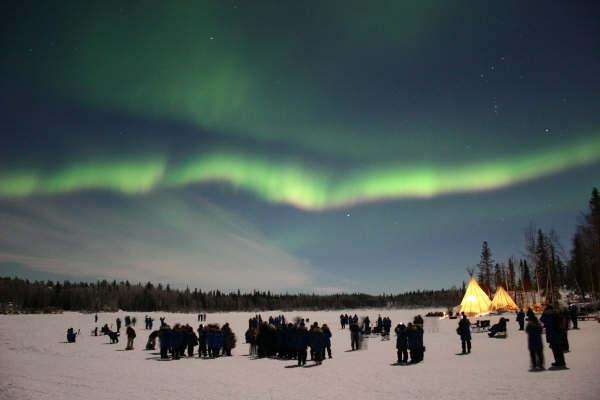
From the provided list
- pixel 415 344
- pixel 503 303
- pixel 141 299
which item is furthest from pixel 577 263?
pixel 141 299

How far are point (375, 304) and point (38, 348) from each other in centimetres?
18125

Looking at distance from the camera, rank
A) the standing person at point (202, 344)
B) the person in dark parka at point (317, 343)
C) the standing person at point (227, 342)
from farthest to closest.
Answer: the standing person at point (227, 342)
the standing person at point (202, 344)
the person in dark parka at point (317, 343)

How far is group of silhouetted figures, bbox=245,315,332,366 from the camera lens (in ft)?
61.8

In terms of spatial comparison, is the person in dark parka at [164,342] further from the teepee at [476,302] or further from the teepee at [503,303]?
the teepee at [503,303]

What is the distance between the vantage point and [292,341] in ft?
65.8

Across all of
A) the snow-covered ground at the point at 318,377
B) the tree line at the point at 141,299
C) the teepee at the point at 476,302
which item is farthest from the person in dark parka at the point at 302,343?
the tree line at the point at 141,299

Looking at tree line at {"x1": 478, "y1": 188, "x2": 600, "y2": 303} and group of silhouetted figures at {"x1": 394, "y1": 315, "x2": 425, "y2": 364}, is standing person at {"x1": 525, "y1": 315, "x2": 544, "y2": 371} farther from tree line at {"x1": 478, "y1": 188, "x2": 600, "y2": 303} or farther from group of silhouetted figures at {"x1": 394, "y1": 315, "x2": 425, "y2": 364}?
tree line at {"x1": 478, "y1": 188, "x2": 600, "y2": 303}

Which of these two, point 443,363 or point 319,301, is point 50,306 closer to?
point 319,301

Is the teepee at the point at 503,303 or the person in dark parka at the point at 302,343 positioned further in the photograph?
the teepee at the point at 503,303

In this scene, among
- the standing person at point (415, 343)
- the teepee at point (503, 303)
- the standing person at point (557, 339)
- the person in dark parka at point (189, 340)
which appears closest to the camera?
the standing person at point (557, 339)

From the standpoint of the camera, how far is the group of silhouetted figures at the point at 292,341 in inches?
741

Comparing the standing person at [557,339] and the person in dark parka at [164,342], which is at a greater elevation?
the standing person at [557,339]

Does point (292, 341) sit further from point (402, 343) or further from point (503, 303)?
point (503, 303)

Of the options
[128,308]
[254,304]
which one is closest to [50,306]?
[128,308]
